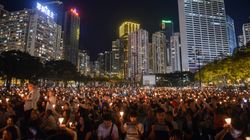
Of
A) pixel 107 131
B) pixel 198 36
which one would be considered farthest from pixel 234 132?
pixel 198 36

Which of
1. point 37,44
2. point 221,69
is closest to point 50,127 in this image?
point 221,69

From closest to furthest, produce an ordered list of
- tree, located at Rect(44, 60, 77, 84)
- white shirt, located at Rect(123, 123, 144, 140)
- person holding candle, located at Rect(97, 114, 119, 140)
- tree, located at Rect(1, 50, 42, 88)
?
person holding candle, located at Rect(97, 114, 119, 140)
white shirt, located at Rect(123, 123, 144, 140)
tree, located at Rect(1, 50, 42, 88)
tree, located at Rect(44, 60, 77, 84)

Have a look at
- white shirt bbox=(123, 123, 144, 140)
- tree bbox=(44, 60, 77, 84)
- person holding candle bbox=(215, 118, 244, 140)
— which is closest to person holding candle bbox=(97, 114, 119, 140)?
white shirt bbox=(123, 123, 144, 140)

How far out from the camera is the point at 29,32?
502ft

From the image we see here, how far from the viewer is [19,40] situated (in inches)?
6053

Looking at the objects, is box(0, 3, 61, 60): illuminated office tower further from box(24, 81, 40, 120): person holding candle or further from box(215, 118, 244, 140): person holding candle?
box(215, 118, 244, 140): person holding candle

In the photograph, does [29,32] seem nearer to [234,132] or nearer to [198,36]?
[198,36]

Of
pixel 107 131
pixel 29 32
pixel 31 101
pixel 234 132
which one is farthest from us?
pixel 29 32

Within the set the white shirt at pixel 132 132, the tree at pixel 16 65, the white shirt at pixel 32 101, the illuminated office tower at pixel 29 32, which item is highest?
the illuminated office tower at pixel 29 32

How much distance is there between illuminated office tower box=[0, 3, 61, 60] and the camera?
152 metres

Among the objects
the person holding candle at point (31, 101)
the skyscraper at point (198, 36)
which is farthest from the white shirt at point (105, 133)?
the skyscraper at point (198, 36)

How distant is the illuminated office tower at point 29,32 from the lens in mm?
152000

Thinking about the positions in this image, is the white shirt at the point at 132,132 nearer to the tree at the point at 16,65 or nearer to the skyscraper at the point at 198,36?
the tree at the point at 16,65

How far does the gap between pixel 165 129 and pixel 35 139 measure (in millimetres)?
4657
